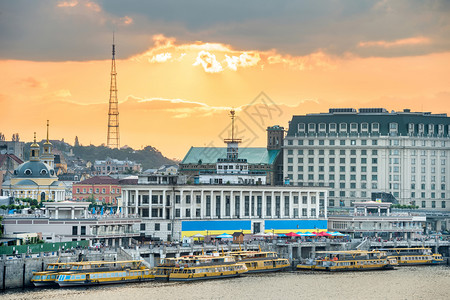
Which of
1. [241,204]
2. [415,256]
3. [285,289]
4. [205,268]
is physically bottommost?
[285,289]

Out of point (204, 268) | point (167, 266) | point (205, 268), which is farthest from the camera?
point (205, 268)

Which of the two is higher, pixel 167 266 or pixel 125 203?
pixel 125 203

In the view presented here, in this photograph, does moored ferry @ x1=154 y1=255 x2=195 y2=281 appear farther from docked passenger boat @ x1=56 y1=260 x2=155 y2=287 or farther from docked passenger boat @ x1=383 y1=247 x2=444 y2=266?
docked passenger boat @ x1=383 y1=247 x2=444 y2=266

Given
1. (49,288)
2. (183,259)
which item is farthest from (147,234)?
(49,288)

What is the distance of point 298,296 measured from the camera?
138 m

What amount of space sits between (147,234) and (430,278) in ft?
171

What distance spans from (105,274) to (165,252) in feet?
66.7

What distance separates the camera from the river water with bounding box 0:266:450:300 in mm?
133875

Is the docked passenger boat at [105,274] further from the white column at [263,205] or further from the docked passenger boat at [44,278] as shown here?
the white column at [263,205]

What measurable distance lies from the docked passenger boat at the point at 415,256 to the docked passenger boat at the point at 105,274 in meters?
51.2

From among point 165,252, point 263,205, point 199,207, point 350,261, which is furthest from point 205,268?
point 263,205

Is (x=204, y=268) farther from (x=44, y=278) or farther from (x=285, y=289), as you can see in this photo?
(x=44, y=278)

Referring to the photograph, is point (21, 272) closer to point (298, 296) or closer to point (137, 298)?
point (137, 298)

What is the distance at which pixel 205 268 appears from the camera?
153 meters
